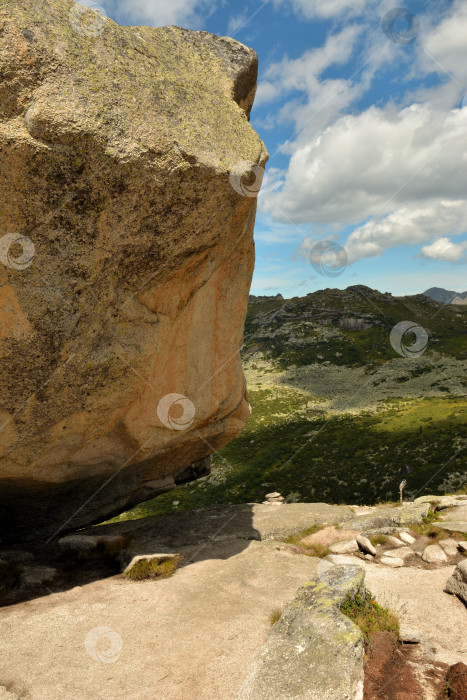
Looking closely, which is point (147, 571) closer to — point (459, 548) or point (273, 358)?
point (459, 548)

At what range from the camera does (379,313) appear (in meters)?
131

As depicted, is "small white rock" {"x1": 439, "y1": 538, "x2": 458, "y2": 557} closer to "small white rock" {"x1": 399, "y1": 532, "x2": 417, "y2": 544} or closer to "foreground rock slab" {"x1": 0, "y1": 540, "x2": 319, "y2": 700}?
"small white rock" {"x1": 399, "y1": 532, "x2": 417, "y2": 544}

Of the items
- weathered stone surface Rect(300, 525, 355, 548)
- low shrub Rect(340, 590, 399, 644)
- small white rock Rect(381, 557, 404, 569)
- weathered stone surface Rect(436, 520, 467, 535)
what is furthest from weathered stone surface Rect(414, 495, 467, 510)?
low shrub Rect(340, 590, 399, 644)

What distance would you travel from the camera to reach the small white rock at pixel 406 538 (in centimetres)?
1382

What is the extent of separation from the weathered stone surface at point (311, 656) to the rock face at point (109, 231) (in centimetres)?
695

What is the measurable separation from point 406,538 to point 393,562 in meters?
1.80

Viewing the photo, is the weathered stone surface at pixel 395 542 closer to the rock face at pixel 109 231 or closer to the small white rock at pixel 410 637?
the small white rock at pixel 410 637

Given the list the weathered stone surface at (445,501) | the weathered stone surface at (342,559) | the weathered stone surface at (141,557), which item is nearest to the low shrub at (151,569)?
the weathered stone surface at (141,557)

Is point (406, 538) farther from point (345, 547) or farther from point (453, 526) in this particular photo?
point (345, 547)

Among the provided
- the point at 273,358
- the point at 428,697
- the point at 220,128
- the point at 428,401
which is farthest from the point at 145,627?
the point at 273,358

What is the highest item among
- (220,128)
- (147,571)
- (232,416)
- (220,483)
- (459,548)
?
(220,128)

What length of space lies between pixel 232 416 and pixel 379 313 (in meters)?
124

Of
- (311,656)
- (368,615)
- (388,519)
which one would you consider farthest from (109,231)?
(388,519)

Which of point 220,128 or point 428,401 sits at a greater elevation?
point 220,128
